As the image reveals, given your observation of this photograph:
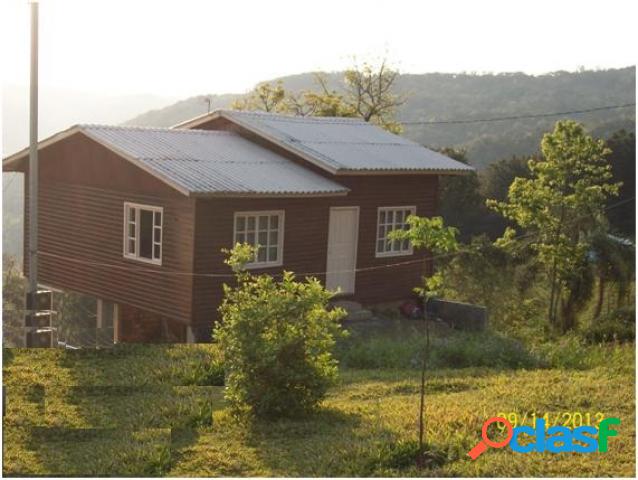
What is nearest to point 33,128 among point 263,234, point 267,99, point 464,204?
point 263,234

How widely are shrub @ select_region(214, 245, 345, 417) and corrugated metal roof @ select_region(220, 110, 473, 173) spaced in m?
6.07

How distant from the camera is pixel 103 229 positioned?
47.6ft

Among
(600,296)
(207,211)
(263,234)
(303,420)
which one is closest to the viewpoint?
(303,420)

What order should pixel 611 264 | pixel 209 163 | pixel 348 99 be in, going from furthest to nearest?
1. pixel 348 99
2. pixel 611 264
3. pixel 209 163

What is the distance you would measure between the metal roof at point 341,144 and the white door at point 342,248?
35.9 inches

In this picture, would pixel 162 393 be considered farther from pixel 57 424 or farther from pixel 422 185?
pixel 422 185

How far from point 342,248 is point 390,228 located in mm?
1474

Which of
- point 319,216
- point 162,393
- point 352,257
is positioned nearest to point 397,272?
point 352,257

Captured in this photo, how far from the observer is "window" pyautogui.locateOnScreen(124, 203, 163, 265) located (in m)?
13.6

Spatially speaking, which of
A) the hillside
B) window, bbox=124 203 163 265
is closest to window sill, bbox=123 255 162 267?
window, bbox=124 203 163 265

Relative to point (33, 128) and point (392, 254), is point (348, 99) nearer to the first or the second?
point (392, 254)

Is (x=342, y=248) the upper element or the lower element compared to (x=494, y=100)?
lower

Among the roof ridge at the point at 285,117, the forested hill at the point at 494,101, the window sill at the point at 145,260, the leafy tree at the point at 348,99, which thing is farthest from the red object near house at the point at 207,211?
the forested hill at the point at 494,101

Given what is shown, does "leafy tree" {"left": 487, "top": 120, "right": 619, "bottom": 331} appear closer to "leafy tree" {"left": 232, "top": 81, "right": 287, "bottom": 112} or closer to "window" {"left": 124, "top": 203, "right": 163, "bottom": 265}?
"window" {"left": 124, "top": 203, "right": 163, "bottom": 265}
